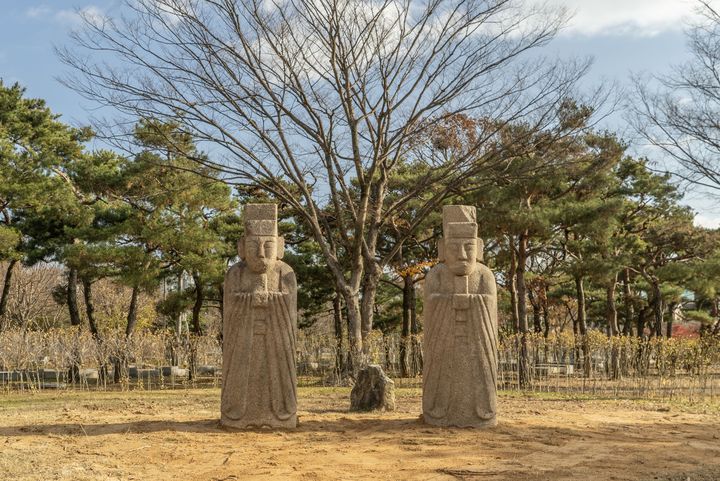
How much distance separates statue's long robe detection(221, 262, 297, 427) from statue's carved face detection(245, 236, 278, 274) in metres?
0.26

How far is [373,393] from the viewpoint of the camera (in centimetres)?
1036

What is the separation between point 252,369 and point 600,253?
1298 centimetres

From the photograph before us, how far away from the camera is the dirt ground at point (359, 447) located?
20.4 feet

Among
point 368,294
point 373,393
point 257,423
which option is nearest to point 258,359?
point 257,423

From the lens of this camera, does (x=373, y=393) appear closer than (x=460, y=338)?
No

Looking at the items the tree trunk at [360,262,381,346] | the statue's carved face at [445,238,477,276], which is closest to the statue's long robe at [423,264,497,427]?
the statue's carved face at [445,238,477,276]

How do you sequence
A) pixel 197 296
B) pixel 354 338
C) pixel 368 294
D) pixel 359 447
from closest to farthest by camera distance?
pixel 359 447, pixel 354 338, pixel 368 294, pixel 197 296

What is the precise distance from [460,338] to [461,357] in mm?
239

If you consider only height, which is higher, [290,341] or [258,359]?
[290,341]

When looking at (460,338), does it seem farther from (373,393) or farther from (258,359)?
(258,359)

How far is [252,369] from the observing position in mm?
8438

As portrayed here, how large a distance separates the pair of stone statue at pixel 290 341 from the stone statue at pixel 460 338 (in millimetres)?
13

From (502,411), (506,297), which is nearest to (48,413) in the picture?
(502,411)

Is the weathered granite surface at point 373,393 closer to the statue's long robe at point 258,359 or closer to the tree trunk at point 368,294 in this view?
the statue's long robe at point 258,359
